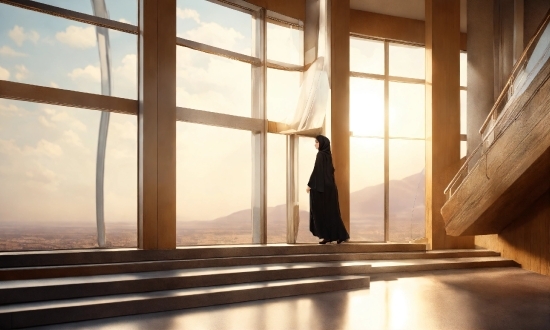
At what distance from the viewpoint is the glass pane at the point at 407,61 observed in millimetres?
11656

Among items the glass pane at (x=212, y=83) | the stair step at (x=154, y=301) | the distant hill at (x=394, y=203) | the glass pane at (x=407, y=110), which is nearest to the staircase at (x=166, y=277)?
the stair step at (x=154, y=301)

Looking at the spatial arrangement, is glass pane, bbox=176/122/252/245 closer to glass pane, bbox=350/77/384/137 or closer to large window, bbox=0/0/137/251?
large window, bbox=0/0/137/251

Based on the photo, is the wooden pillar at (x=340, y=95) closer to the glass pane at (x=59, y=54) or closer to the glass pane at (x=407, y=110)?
the glass pane at (x=407, y=110)

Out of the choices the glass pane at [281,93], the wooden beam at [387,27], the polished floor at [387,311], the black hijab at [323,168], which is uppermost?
the wooden beam at [387,27]

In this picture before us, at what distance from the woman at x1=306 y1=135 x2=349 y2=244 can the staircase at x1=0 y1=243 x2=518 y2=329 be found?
0.77 ft

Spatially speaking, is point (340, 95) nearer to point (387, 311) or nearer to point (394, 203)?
point (394, 203)

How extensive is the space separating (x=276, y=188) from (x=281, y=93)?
1726 millimetres

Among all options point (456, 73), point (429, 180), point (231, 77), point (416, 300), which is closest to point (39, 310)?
point (416, 300)

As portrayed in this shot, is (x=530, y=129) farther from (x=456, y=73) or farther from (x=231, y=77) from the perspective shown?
(x=231, y=77)

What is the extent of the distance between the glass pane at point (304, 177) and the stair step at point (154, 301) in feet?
9.15

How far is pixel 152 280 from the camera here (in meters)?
6.18

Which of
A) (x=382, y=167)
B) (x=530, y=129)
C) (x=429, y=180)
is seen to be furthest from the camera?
(x=382, y=167)

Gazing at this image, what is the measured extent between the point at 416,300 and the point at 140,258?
138 inches

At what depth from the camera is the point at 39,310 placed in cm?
501
